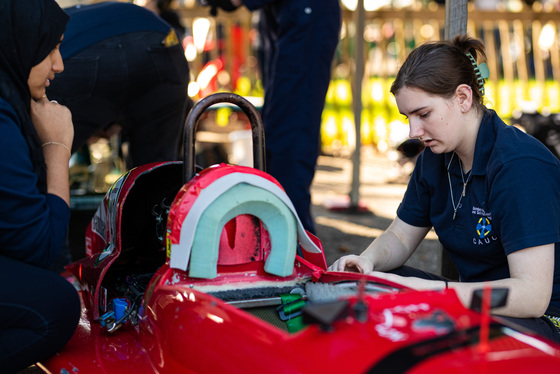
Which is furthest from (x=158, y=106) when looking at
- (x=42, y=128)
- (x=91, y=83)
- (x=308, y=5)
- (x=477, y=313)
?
(x=477, y=313)

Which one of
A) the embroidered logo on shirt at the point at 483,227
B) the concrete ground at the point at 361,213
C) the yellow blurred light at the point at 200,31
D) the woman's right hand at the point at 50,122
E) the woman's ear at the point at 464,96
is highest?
the yellow blurred light at the point at 200,31

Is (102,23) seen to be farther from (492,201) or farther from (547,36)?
(547,36)

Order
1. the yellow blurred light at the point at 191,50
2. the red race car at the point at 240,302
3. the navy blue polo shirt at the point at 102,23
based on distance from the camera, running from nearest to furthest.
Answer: the red race car at the point at 240,302 → the navy blue polo shirt at the point at 102,23 → the yellow blurred light at the point at 191,50

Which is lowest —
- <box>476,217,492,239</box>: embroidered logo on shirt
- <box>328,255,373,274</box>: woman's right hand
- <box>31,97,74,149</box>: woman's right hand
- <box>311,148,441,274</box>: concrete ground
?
<box>311,148,441,274</box>: concrete ground

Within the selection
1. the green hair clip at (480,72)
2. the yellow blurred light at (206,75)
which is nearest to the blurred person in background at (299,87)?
the green hair clip at (480,72)

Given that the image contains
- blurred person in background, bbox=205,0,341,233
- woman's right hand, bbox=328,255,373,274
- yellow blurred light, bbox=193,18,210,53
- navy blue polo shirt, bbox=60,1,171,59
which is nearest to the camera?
woman's right hand, bbox=328,255,373,274

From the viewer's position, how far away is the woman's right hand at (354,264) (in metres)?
1.95

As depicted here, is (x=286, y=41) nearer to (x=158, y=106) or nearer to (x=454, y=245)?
(x=158, y=106)

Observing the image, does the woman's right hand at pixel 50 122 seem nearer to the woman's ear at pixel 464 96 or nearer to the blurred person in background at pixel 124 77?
the blurred person in background at pixel 124 77

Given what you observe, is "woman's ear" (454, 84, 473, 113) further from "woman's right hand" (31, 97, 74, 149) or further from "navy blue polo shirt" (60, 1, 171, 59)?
"navy blue polo shirt" (60, 1, 171, 59)

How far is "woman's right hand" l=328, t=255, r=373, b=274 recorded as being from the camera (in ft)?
6.40

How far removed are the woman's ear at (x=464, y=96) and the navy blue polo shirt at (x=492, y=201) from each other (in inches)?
3.5

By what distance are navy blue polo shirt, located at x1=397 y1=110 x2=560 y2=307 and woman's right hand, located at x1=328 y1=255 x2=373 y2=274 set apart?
278 mm

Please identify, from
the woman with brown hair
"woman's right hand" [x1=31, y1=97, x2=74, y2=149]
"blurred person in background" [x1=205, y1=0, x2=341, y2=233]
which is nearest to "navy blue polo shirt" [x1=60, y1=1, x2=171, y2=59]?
"blurred person in background" [x1=205, y1=0, x2=341, y2=233]
